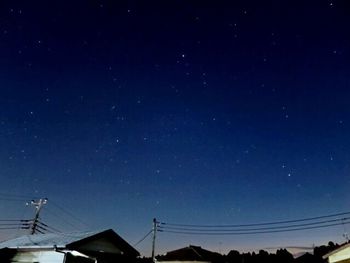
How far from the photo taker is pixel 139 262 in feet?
74.7

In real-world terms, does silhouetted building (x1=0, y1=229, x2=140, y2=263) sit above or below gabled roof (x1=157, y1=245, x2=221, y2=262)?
below

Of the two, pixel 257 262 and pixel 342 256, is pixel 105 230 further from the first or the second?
pixel 257 262

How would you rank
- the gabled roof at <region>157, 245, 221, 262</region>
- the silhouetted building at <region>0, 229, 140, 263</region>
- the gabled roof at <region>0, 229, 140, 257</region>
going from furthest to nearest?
the gabled roof at <region>157, 245, 221, 262</region>
the gabled roof at <region>0, 229, 140, 257</region>
the silhouetted building at <region>0, 229, 140, 263</region>

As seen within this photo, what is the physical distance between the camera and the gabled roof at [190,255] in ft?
149

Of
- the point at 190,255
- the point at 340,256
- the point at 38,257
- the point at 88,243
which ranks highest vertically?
the point at 190,255

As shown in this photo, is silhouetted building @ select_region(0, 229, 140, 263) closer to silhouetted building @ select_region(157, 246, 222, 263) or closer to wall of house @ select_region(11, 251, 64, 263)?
wall of house @ select_region(11, 251, 64, 263)

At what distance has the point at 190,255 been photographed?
Result: 4597 centimetres

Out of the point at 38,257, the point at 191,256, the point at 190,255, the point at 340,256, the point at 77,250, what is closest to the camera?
the point at 77,250

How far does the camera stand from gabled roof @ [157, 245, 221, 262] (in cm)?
4547

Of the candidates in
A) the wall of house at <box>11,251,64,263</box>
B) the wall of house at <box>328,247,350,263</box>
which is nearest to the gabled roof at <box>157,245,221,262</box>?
the wall of house at <box>328,247,350,263</box>

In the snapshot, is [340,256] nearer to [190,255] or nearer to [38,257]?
[38,257]

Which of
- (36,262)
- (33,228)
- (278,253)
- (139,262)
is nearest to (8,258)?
(36,262)

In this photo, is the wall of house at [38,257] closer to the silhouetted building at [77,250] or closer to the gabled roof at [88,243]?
the silhouetted building at [77,250]

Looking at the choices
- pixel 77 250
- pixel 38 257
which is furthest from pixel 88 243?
pixel 38 257
